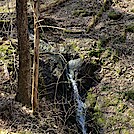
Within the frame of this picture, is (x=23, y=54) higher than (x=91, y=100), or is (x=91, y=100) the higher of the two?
(x=23, y=54)

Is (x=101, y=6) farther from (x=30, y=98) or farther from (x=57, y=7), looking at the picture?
(x=30, y=98)

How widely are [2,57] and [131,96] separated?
12.7 feet

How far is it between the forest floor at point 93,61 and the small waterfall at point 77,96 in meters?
0.17

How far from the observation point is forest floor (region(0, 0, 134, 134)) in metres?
7.10

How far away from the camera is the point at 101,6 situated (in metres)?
11.7

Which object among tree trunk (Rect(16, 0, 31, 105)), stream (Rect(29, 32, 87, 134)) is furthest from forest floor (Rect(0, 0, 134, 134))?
tree trunk (Rect(16, 0, 31, 105))

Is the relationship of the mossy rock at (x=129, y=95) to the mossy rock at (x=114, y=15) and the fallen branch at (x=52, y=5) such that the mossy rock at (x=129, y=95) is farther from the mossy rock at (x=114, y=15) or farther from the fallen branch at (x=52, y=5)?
the fallen branch at (x=52, y=5)

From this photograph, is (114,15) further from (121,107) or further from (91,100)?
(121,107)

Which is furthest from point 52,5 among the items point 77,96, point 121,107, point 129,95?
point 121,107

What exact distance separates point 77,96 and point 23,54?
2.23 metres

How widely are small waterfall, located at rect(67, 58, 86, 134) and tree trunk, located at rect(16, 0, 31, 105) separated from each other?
1.40m

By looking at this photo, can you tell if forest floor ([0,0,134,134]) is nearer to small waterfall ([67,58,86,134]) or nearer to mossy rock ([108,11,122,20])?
mossy rock ([108,11,122,20])

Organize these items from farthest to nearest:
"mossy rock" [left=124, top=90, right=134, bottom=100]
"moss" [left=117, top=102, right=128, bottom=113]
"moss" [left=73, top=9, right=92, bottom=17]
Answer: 1. "moss" [left=73, top=9, right=92, bottom=17]
2. "mossy rock" [left=124, top=90, right=134, bottom=100]
3. "moss" [left=117, top=102, right=128, bottom=113]

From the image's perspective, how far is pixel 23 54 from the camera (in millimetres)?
6887
